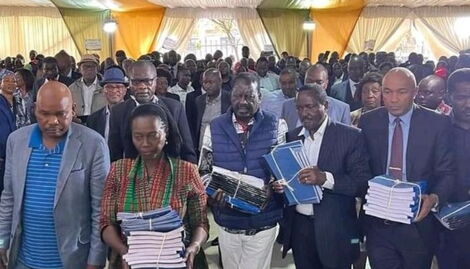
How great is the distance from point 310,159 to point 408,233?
0.69 meters

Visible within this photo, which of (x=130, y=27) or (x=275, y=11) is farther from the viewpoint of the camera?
(x=130, y=27)

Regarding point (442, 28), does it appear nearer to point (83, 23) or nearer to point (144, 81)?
point (83, 23)

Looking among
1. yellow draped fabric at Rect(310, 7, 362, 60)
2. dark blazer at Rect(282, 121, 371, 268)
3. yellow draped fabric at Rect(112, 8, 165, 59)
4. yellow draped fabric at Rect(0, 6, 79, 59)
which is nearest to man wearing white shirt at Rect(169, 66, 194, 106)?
dark blazer at Rect(282, 121, 371, 268)

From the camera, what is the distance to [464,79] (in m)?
3.26

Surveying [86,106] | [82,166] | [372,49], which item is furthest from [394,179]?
[372,49]

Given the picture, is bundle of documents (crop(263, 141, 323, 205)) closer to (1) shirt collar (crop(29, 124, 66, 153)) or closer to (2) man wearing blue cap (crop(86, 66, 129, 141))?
(1) shirt collar (crop(29, 124, 66, 153))

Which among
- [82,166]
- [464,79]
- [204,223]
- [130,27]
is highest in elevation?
[130,27]

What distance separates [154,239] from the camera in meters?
2.29

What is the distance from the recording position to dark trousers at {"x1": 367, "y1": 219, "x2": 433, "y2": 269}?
10.0 ft

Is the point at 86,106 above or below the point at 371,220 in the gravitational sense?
above

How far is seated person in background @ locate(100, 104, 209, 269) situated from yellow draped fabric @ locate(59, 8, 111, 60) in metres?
12.7

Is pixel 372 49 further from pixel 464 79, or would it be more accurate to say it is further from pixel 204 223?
pixel 204 223

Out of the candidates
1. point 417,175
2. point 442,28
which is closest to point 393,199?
point 417,175

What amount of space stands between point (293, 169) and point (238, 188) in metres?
0.32
